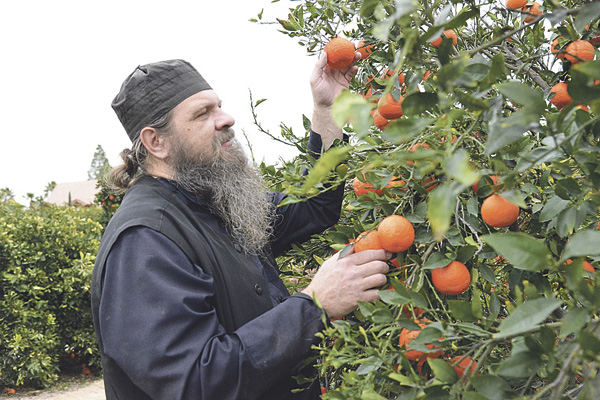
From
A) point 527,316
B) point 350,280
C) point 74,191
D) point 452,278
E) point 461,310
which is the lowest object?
point 74,191

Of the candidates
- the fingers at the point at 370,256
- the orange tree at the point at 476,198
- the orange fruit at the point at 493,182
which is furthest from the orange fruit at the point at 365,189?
the orange fruit at the point at 493,182

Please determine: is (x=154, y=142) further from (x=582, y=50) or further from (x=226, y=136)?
(x=582, y=50)

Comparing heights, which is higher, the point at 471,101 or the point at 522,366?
the point at 471,101

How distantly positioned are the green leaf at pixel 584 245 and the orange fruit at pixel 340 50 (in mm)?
1207

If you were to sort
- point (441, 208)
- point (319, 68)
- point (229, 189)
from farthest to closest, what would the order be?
point (229, 189) < point (319, 68) < point (441, 208)

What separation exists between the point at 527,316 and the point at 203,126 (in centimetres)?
180

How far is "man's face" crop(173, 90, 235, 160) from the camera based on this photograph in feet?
7.25

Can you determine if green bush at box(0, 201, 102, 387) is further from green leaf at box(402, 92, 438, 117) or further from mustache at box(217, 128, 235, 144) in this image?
green leaf at box(402, 92, 438, 117)

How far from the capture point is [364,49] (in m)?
1.71

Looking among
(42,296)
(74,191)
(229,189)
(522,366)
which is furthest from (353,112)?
(74,191)

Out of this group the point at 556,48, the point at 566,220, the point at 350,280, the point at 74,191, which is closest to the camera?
the point at 566,220

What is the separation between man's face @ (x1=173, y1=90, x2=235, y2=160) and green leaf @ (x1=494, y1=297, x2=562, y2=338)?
1.72 meters

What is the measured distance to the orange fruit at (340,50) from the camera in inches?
65.9

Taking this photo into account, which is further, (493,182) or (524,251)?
(493,182)
